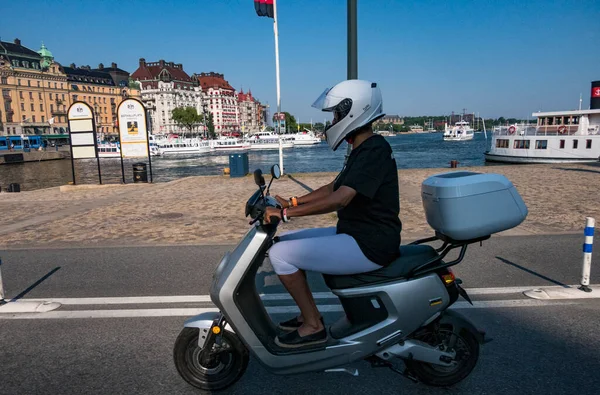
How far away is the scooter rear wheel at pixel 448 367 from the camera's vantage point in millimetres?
2736

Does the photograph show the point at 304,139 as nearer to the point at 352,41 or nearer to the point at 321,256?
the point at 352,41

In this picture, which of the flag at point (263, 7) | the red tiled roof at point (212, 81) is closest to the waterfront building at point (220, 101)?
the red tiled roof at point (212, 81)

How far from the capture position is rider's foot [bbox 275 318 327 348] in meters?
2.67

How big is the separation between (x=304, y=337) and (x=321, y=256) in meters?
0.56

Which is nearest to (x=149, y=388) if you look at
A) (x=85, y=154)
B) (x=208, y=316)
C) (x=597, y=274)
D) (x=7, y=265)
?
(x=208, y=316)

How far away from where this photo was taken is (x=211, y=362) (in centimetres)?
281

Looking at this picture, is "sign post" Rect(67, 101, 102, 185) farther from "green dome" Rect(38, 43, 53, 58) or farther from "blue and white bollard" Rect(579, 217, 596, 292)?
"green dome" Rect(38, 43, 53, 58)

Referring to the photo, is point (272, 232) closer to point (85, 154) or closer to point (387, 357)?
point (387, 357)

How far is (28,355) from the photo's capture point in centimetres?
334

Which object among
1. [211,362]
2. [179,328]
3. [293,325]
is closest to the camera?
[211,362]

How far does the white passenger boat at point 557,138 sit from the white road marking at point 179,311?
31672 millimetres

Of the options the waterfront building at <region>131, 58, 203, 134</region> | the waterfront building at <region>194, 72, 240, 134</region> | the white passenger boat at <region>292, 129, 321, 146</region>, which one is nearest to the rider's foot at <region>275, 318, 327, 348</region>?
the white passenger boat at <region>292, 129, 321, 146</region>

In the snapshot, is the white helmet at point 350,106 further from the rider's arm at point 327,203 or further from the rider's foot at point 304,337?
the rider's foot at point 304,337

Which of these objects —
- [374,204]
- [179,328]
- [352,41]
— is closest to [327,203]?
[374,204]
